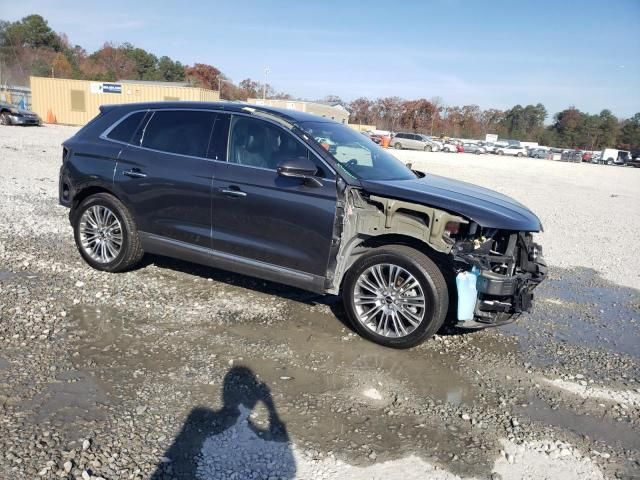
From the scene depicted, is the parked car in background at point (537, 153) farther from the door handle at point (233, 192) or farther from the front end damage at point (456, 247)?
the door handle at point (233, 192)

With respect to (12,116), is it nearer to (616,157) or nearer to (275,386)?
(275,386)

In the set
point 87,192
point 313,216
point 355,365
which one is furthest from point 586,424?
point 87,192

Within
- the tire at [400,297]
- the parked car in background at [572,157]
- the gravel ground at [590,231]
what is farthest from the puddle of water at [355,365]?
the parked car in background at [572,157]

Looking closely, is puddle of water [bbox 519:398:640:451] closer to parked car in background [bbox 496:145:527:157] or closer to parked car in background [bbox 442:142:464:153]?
parked car in background [bbox 442:142:464:153]

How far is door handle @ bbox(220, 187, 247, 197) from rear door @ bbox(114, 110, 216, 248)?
174 millimetres

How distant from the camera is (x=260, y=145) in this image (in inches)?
188

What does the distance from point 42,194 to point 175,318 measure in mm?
6770

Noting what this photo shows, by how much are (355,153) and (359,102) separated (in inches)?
3692

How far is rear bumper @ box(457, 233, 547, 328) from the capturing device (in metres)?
4.10

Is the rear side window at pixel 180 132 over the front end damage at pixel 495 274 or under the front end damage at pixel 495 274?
over

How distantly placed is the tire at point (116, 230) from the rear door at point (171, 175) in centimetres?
11

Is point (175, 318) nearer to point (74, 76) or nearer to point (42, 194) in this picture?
point (42, 194)

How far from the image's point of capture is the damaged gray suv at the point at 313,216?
4207mm

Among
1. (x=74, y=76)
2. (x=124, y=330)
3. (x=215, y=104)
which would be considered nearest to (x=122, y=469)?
(x=124, y=330)
